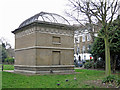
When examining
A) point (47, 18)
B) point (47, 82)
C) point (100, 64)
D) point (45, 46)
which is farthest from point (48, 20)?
point (100, 64)

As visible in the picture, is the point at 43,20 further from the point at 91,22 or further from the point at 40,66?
the point at 91,22

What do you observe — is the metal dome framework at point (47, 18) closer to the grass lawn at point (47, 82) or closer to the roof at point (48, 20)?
the roof at point (48, 20)

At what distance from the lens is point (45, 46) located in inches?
771

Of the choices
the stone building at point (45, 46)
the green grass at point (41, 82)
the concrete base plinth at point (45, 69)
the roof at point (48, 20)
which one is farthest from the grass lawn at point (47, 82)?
the roof at point (48, 20)

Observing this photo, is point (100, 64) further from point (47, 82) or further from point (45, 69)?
point (47, 82)

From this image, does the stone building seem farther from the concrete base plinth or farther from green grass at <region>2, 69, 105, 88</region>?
green grass at <region>2, 69, 105, 88</region>

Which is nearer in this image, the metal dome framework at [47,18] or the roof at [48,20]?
the roof at [48,20]

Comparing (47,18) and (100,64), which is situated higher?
(47,18)

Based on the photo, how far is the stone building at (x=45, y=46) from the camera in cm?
1909

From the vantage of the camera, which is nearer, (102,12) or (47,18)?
(102,12)

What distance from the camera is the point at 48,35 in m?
19.9

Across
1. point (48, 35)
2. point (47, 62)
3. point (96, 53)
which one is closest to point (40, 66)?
point (47, 62)

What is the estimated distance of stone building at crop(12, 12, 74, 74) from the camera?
62.6ft

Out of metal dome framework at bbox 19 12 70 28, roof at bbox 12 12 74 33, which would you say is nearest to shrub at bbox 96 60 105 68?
roof at bbox 12 12 74 33
